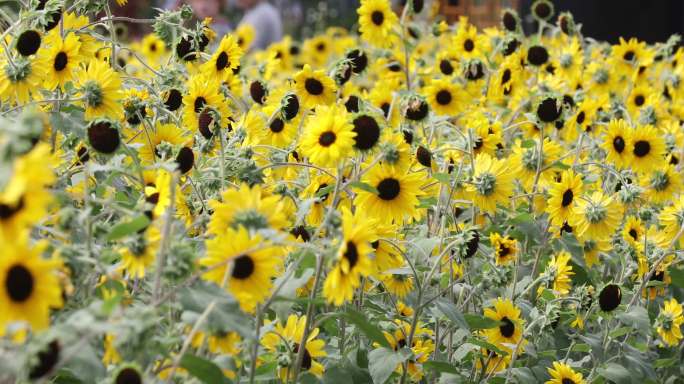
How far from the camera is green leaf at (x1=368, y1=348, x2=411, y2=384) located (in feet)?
7.04

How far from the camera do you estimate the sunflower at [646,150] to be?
10.7ft

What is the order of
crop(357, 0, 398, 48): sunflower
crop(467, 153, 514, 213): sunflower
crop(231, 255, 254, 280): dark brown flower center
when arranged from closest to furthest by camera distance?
crop(231, 255, 254, 280): dark brown flower center < crop(467, 153, 514, 213): sunflower < crop(357, 0, 398, 48): sunflower

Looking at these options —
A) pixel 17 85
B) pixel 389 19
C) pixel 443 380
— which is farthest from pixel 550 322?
pixel 389 19

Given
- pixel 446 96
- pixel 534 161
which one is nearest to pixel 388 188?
pixel 534 161

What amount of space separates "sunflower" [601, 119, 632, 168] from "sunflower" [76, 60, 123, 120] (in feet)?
5.25

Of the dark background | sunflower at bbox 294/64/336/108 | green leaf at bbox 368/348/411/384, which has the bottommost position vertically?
green leaf at bbox 368/348/411/384

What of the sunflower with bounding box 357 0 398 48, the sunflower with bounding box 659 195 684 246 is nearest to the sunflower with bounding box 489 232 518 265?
the sunflower with bounding box 659 195 684 246

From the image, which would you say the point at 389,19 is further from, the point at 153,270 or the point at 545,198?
the point at 153,270

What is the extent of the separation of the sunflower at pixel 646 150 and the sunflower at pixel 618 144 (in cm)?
4

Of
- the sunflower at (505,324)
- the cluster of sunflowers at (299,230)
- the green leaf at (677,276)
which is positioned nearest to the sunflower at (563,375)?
the cluster of sunflowers at (299,230)

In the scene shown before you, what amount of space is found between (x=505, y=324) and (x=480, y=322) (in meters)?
0.17

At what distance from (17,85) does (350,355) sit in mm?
945

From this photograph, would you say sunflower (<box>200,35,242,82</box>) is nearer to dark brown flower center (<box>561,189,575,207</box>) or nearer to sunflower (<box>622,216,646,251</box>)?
dark brown flower center (<box>561,189,575,207</box>)

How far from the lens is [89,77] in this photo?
7.45 feet
